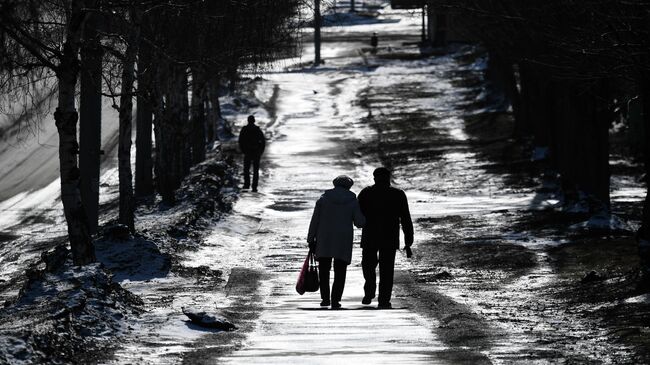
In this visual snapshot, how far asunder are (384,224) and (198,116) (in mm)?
25438

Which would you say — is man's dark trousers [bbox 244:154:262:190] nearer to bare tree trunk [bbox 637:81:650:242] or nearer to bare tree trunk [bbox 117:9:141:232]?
bare tree trunk [bbox 117:9:141:232]

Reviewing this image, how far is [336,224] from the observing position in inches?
639

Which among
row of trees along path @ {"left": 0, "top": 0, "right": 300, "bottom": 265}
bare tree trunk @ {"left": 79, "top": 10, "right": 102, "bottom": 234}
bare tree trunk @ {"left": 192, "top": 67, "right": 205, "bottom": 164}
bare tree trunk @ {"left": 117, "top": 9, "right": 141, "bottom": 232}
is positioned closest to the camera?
row of trees along path @ {"left": 0, "top": 0, "right": 300, "bottom": 265}

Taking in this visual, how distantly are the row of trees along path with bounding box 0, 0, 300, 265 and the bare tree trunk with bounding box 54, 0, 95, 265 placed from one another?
0.04 feet

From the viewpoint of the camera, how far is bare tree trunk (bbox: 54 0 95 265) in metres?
16.6

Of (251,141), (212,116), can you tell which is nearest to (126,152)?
(251,141)

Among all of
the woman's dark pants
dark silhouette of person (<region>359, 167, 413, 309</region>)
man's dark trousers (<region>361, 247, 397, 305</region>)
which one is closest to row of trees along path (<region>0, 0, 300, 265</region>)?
dark silhouette of person (<region>359, 167, 413, 309</region>)

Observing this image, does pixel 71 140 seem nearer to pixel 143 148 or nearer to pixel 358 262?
pixel 358 262

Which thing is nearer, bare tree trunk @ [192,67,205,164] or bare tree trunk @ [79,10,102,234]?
bare tree trunk @ [79,10,102,234]

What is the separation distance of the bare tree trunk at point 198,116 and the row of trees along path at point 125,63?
0.04 meters

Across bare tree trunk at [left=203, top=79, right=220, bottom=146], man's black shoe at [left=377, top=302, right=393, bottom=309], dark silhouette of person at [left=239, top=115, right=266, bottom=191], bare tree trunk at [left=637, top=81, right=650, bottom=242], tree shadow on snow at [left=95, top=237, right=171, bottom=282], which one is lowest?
bare tree trunk at [left=203, top=79, right=220, bottom=146]

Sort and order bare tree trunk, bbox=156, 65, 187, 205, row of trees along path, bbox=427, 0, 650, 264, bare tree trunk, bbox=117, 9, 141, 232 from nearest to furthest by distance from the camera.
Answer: row of trees along path, bbox=427, 0, 650, 264, bare tree trunk, bbox=117, 9, 141, 232, bare tree trunk, bbox=156, 65, 187, 205

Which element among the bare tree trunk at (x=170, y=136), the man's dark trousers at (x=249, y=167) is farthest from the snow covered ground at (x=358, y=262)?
the bare tree trunk at (x=170, y=136)

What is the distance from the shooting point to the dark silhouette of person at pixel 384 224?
641 inches
